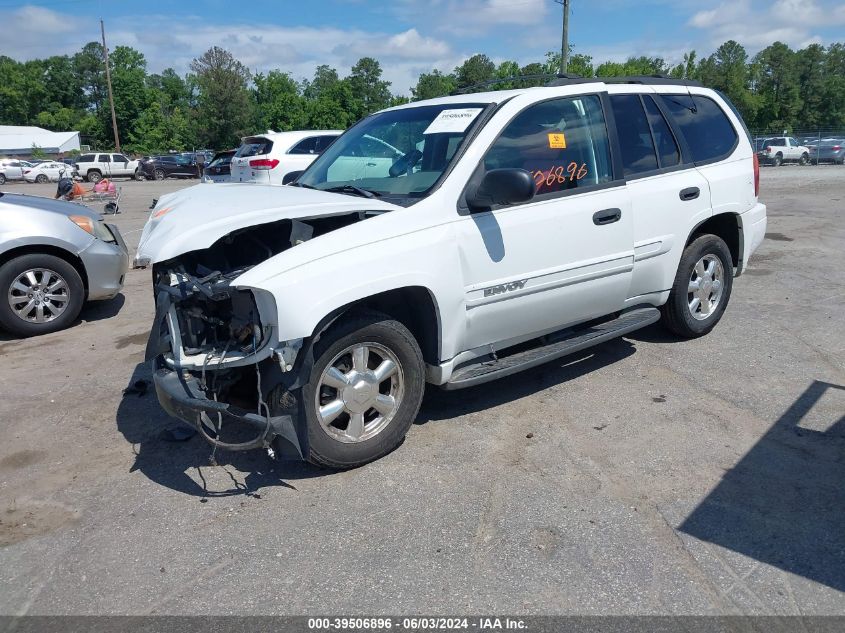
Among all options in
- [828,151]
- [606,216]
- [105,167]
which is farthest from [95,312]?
[828,151]

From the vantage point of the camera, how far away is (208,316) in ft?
12.3

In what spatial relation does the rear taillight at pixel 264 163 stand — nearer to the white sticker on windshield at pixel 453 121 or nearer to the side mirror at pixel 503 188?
the white sticker on windshield at pixel 453 121

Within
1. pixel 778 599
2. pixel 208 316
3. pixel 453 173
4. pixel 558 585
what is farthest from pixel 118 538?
pixel 778 599

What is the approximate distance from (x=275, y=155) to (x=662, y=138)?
10.2m

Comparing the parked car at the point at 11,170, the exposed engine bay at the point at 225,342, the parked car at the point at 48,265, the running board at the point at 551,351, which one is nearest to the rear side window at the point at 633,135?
the running board at the point at 551,351

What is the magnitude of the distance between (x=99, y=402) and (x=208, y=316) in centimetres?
167

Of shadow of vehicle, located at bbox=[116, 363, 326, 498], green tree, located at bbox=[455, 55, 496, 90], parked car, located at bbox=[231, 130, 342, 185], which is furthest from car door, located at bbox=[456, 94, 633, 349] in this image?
green tree, located at bbox=[455, 55, 496, 90]

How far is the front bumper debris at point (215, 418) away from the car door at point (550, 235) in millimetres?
1189

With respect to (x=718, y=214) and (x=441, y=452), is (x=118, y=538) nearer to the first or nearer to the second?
(x=441, y=452)

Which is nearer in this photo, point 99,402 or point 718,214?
point 99,402

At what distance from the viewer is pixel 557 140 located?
14.7ft

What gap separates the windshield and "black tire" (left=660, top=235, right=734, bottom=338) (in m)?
2.19

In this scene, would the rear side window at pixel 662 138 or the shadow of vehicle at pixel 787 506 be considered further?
the rear side window at pixel 662 138

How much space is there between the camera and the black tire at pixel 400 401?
11.6 feet
